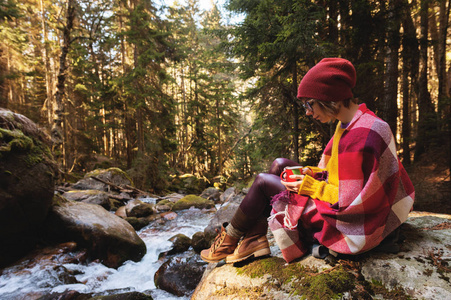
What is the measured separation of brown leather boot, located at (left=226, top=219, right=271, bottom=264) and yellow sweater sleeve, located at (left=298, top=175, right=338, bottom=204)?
729mm

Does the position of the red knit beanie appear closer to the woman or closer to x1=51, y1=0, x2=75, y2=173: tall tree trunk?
the woman

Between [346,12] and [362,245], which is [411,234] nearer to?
[362,245]

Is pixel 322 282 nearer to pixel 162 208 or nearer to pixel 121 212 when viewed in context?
pixel 121 212

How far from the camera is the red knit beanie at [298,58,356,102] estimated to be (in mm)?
1629

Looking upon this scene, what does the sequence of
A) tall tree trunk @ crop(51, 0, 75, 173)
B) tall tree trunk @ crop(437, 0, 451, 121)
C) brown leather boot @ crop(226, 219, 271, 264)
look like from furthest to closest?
tall tree trunk @ crop(51, 0, 75, 173), tall tree trunk @ crop(437, 0, 451, 121), brown leather boot @ crop(226, 219, 271, 264)

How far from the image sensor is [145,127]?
1488cm

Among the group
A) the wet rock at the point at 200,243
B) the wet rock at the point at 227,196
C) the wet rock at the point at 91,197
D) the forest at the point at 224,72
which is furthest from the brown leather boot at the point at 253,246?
the wet rock at the point at 227,196

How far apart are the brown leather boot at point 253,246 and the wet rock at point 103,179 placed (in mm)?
9674

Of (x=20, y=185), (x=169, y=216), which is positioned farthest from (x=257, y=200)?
(x=169, y=216)

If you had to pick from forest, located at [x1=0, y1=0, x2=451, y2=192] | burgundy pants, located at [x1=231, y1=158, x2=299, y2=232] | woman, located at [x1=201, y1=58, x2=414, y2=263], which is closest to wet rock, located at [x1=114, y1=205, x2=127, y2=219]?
forest, located at [x1=0, y1=0, x2=451, y2=192]

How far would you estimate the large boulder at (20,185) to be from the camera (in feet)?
11.8

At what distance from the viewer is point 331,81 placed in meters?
1.63

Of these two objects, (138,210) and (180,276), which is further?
(138,210)

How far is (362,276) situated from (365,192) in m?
0.65
